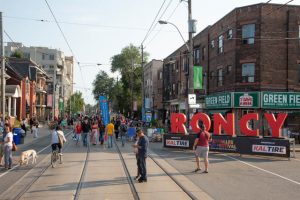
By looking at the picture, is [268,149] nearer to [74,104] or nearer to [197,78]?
[197,78]

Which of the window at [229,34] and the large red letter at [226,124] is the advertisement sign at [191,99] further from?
the window at [229,34]

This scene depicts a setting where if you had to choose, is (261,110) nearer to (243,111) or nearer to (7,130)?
(243,111)

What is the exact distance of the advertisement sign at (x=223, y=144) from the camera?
21.6m

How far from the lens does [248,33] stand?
3372 centimetres

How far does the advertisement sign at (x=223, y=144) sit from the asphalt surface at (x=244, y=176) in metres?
0.37

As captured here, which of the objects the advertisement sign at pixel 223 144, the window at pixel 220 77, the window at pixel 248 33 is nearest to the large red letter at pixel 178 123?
the advertisement sign at pixel 223 144

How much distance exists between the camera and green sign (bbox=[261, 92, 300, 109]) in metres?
32.6

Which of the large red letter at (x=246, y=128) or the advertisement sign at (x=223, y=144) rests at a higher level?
the large red letter at (x=246, y=128)

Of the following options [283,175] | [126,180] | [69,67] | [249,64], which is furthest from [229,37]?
[69,67]

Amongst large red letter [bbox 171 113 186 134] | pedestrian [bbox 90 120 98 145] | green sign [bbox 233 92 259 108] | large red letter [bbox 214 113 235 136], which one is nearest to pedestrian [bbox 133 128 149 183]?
large red letter [bbox 214 113 235 136]

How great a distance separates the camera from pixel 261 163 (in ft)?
60.9

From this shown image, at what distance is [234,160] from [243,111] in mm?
15220

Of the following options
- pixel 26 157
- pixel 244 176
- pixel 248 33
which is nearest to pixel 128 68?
pixel 248 33

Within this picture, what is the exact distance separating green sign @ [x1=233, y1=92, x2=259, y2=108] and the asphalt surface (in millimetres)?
11791
